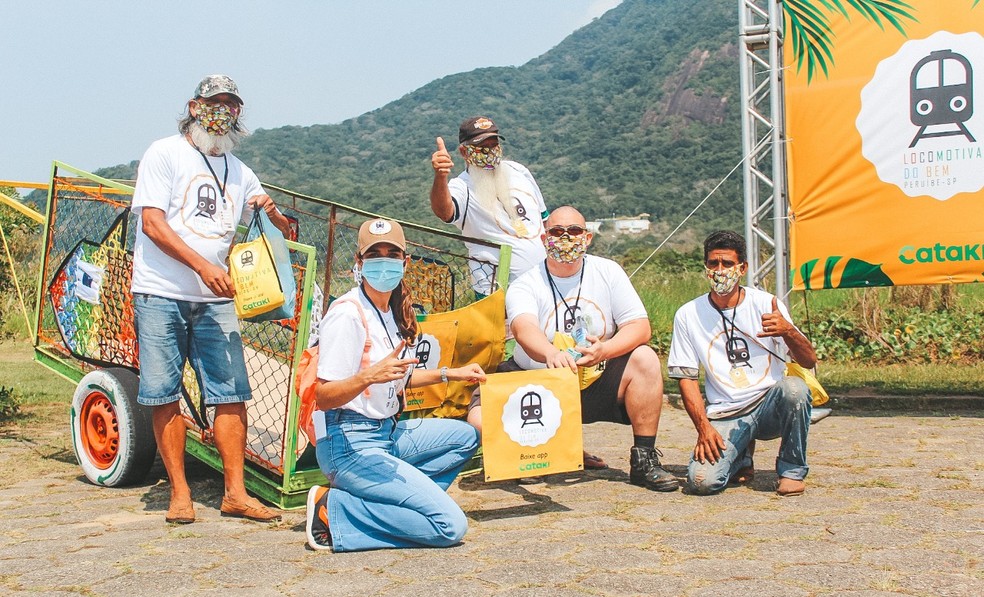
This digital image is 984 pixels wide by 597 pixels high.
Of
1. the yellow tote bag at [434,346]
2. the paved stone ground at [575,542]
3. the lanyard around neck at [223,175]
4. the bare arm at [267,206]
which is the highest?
the lanyard around neck at [223,175]

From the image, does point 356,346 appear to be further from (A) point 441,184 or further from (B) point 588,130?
(B) point 588,130

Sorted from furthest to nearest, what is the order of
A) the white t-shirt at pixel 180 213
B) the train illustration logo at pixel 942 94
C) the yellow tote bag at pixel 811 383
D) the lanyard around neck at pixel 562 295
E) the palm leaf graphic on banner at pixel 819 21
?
the palm leaf graphic on banner at pixel 819 21 < the train illustration logo at pixel 942 94 < the lanyard around neck at pixel 562 295 < the yellow tote bag at pixel 811 383 < the white t-shirt at pixel 180 213

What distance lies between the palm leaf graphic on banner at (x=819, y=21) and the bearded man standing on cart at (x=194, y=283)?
475 centimetres

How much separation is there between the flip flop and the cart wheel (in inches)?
98.7

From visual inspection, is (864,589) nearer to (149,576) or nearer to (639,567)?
(639,567)

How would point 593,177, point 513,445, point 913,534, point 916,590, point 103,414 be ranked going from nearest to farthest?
1. point 916,590
2. point 913,534
3. point 513,445
4. point 103,414
5. point 593,177

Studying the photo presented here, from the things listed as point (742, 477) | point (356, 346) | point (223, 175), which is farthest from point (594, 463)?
point (223, 175)

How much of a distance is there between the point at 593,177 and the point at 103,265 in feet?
223

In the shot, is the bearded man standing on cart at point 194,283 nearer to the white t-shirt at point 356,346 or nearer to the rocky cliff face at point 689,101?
the white t-shirt at point 356,346

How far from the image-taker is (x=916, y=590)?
11.5 ft

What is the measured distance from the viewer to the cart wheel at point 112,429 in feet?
17.7

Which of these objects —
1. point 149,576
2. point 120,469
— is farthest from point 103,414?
point 149,576

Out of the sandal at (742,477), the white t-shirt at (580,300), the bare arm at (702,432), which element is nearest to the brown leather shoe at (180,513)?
the white t-shirt at (580,300)

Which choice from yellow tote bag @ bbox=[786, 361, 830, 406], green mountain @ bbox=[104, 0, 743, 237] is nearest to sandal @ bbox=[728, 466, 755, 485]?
yellow tote bag @ bbox=[786, 361, 830, 406]
